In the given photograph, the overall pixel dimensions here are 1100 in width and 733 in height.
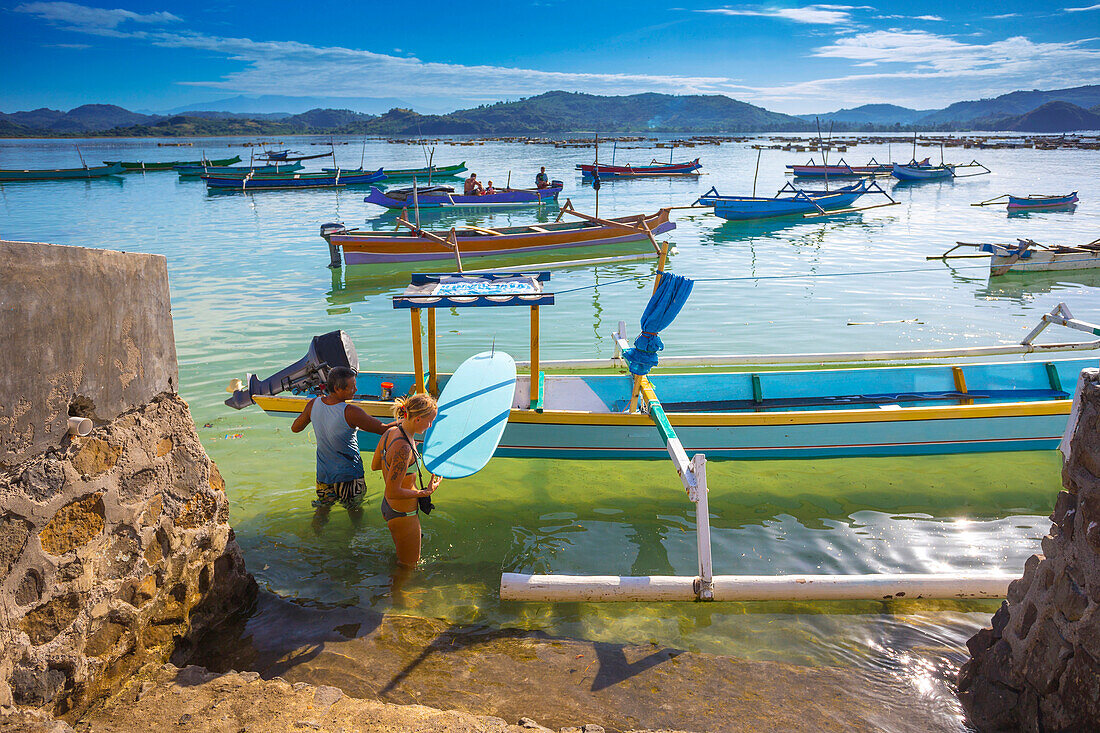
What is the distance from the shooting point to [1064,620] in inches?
123

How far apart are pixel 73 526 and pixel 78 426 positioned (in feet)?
1.62

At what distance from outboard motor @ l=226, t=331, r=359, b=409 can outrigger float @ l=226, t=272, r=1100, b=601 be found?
14 millimetres

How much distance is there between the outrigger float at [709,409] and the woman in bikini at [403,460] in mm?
942

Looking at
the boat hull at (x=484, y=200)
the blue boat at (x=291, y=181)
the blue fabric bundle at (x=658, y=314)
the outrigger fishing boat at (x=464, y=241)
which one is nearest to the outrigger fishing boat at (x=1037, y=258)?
the outrigger fishing boat at (x=464, y=241)

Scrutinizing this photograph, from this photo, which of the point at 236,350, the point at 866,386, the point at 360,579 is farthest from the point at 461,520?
the point at 236,350

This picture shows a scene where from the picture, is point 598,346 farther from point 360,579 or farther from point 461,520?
point 360,579

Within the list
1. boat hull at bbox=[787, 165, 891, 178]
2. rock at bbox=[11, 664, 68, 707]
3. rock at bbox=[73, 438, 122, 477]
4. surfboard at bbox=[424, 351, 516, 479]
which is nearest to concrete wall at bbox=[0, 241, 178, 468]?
rock at bbox=[73, 438, 122, 477]

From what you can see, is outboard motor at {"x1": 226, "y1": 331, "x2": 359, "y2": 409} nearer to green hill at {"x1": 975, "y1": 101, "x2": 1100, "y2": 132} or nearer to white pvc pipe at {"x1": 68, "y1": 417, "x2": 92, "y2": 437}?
white pvc pipe at {"x1": 68, "y1": 417, "x2": 92, "y2": 437}

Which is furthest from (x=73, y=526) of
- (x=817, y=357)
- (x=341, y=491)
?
(x=817, y=357)

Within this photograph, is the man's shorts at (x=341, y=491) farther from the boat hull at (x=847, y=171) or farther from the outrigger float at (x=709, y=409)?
the boat hull at (x=847, y=171)

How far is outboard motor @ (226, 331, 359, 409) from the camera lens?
5.79 metres

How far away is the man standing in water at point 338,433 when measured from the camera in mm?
5477

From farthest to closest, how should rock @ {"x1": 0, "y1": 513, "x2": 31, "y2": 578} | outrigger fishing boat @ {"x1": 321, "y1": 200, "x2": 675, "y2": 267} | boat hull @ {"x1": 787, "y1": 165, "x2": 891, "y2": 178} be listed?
1. boat hull @ {"x1": 787, "y1": 165, "x2": 891, "y2": 178}
2. outrigger fishing boat @ {"x1": 321, "y1": 200, "x2": 675, "y2": 267}
3. rock @ {"x1": 0, "y1": 513, "x2": 31, "y2": 578}

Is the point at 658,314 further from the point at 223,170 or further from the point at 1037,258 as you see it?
the point at 223,170
